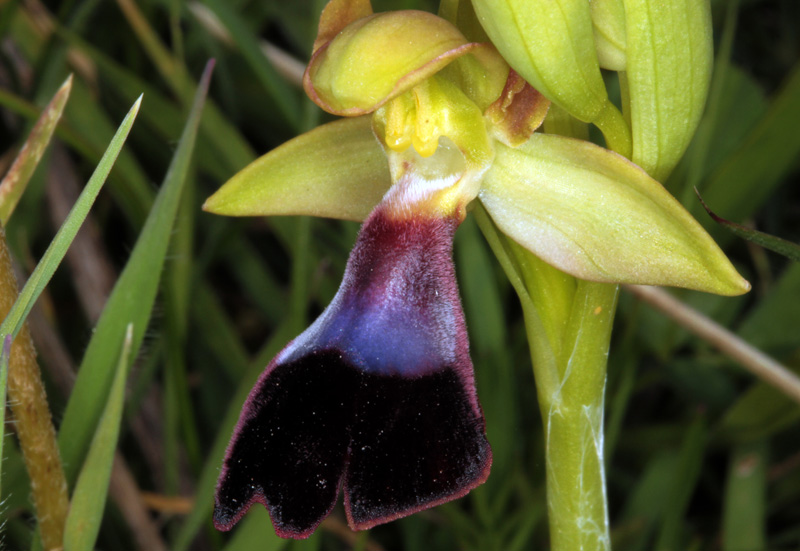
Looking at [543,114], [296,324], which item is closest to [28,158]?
[296,324]

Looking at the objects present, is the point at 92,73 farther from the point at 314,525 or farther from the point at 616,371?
the point at 314,525

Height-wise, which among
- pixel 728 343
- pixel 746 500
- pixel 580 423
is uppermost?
pixel 580 423

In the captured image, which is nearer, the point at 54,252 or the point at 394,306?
the point at 54,252

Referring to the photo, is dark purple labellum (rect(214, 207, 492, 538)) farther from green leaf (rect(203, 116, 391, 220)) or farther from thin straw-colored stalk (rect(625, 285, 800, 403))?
thin straw-colored stalk (rect(625, 285, 800, 403))

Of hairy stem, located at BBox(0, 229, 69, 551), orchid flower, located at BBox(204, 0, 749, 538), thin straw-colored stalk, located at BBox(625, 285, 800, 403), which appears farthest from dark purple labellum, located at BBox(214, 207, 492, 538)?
thin straw-colored stalk, located at BBox(625, 285, 800, 403)

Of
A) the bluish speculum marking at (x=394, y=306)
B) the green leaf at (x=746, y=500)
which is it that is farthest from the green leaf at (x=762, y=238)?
the green leaf at (x=746, y=500)

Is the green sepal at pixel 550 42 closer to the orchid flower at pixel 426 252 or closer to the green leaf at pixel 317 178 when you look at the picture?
the orchid flower at pixel 426 252

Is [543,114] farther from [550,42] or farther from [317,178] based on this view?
[317,178]
